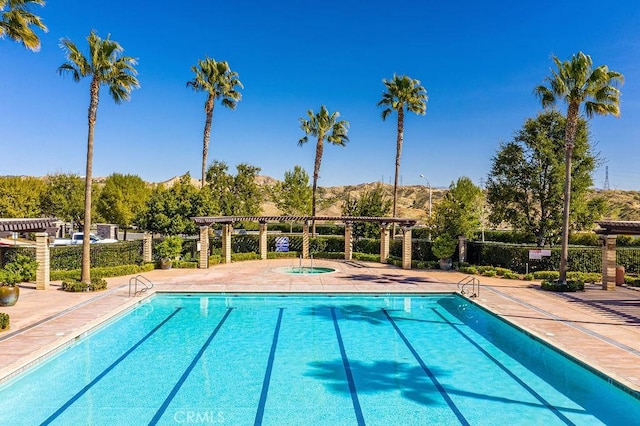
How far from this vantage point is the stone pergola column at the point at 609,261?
2320 cm

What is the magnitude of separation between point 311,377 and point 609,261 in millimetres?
19441

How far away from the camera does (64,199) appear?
174 ft

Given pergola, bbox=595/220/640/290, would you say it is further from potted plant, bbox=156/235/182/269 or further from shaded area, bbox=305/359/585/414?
potted plant, bbox=156/235/182/269

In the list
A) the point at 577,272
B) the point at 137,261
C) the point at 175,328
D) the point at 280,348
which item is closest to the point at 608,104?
the point at 577,272

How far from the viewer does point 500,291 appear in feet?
76.3

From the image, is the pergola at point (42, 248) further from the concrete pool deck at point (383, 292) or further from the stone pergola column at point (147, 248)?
the stone pergola column at point (147, 248)

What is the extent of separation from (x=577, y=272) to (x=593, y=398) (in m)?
19.2

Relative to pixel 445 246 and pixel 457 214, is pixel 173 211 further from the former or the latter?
pixel 457 214

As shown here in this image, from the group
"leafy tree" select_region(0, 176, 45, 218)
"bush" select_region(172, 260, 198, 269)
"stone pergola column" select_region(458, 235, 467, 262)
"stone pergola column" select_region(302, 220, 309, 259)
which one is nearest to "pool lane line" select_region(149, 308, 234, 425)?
"bush" select_region(172, 260, 198, 269)

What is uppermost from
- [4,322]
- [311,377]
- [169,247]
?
Answer: [169,247]

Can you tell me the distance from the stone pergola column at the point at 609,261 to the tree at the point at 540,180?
857 centimetres

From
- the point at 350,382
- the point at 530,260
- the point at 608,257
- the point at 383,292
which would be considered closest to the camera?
the point at 350,382

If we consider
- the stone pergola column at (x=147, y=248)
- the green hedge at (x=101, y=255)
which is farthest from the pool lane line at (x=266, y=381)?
the stone pergola column at (x=147, y=248)

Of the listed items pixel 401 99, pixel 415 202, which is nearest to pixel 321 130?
pixel 401 99
